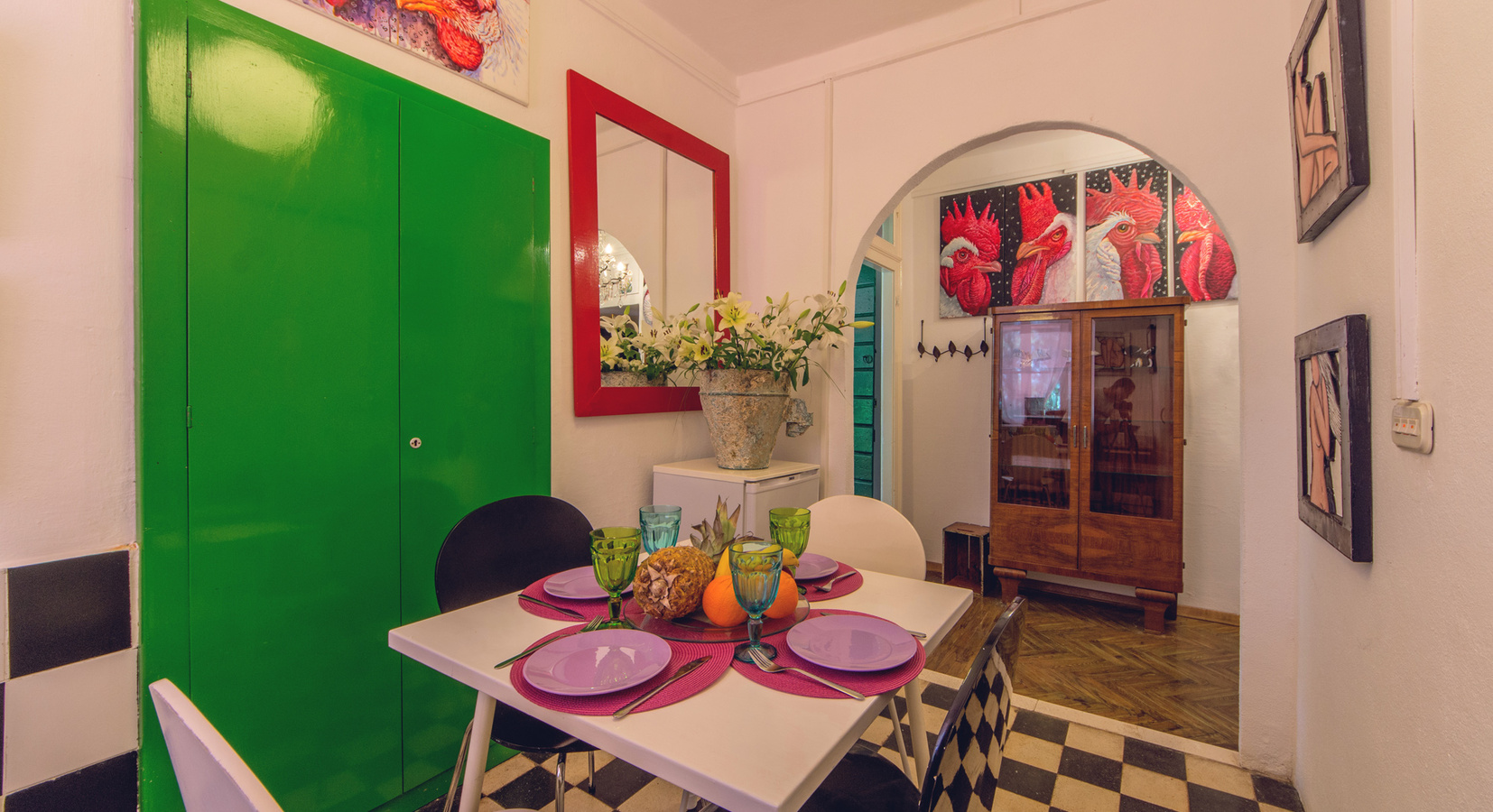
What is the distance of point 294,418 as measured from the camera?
1.48m

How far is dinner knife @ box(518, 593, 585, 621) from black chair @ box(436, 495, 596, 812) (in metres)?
0.22

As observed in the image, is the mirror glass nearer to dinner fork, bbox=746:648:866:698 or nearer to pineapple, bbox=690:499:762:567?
Result: pineapple, bbox=690:499:762:567

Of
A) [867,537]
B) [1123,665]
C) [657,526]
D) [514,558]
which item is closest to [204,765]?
[657,526]

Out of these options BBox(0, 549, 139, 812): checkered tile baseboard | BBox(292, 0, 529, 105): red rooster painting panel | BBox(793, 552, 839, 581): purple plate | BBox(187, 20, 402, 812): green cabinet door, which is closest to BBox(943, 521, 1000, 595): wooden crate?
BBox(793, 552, 839, 581): purple plate

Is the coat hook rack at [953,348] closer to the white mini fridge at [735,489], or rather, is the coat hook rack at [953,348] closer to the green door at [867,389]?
the green door at [867,389]

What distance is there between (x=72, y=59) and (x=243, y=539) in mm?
1034

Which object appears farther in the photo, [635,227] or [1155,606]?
[1155,606]

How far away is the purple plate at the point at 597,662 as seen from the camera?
0.88 meters

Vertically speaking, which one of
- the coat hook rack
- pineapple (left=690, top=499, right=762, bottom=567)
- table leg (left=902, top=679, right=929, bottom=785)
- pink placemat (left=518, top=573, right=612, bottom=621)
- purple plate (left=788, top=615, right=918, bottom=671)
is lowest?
table leg (left=902, top=679, right=929, bottom=785)

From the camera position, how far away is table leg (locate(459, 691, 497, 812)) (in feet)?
3.69

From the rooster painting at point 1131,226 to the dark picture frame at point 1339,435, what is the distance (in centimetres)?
219

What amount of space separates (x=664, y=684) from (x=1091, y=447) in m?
3.20

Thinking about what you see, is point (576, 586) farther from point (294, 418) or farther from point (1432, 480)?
point (1432, 480)

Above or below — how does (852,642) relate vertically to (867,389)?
below
